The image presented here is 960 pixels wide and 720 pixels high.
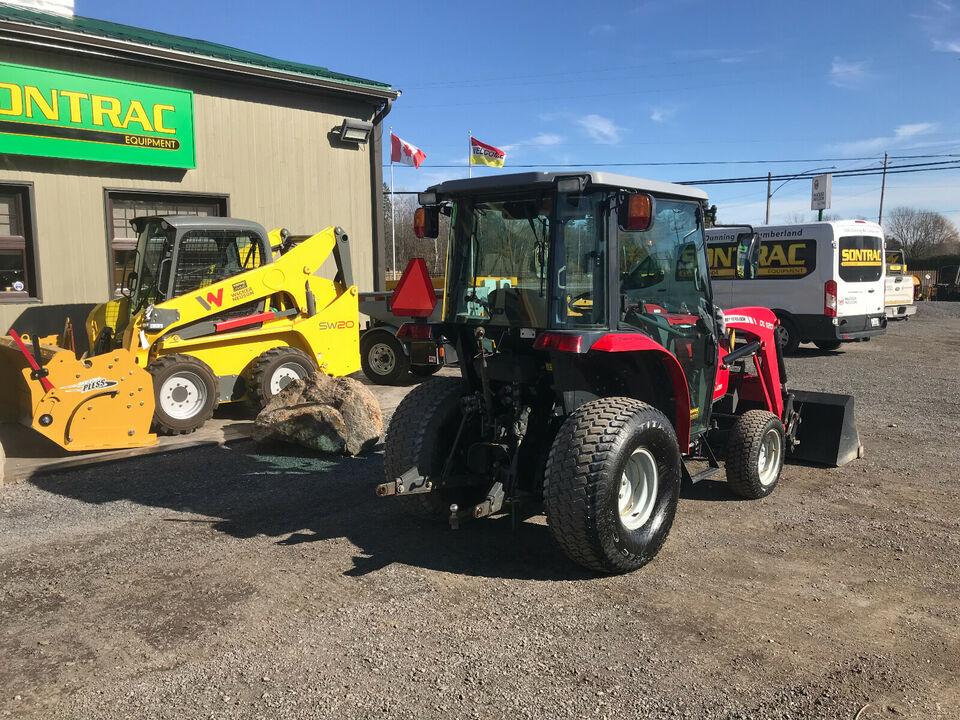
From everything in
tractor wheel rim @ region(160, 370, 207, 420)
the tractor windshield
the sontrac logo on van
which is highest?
the sontrac logo on van

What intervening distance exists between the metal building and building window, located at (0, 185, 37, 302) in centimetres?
2

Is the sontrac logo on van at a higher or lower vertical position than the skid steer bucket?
higher

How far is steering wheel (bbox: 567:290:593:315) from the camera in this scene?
436 cm

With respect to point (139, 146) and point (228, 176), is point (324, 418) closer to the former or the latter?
point (139, 146)

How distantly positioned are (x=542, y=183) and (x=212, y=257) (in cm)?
552

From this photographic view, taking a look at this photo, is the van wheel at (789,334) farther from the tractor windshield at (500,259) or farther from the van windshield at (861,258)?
the tractor windshield at (500,259)

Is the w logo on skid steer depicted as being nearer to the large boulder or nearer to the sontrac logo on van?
the large boulder

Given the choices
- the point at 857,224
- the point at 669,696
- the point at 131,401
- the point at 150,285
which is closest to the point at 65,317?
the point at 150,285

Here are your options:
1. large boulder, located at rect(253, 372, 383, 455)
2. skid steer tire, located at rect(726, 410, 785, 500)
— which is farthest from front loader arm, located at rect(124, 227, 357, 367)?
skid steer tire, located at rect(726, 410, 785, 500)

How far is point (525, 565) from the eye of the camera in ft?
14.6

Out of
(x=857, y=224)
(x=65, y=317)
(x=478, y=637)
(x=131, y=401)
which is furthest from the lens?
(x=857, y=224)

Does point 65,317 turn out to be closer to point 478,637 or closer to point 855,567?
point 478,637

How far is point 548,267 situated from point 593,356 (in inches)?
24.7

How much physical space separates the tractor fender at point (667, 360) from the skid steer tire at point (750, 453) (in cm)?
67
